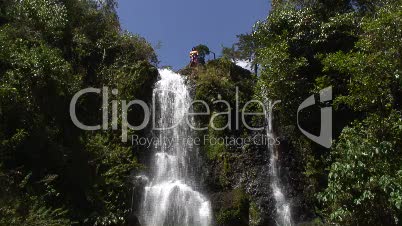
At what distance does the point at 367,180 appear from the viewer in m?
8.61

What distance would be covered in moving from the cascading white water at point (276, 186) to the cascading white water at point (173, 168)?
1.93 meters

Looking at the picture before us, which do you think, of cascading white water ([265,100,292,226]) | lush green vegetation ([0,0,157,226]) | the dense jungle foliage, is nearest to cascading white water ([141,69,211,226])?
the dense jungle foliage

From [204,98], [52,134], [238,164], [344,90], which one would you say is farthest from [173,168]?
[344,90]

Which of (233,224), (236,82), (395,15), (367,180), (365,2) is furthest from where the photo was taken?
(236,82)

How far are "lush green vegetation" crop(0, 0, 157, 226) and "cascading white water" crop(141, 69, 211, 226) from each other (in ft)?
2.50

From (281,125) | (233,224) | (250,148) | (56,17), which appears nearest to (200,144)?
(250,148)

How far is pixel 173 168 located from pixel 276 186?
297 centimetres

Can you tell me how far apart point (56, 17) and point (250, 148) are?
6.90 metres

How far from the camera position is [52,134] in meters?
11.0

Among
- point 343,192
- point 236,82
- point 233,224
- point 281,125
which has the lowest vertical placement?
point 233,224

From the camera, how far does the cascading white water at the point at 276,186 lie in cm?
1244

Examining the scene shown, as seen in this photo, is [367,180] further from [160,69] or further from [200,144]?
[160,69]

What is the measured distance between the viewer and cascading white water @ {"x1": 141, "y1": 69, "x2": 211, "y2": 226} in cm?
1195

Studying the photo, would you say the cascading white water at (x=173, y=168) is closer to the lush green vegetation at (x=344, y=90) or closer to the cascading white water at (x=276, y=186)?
the cascading white water at (x=276, y=186)
